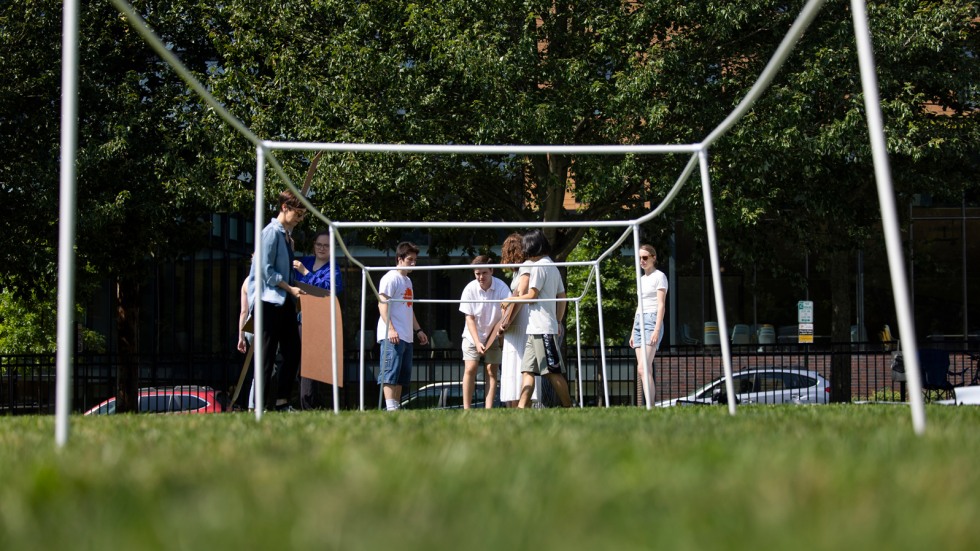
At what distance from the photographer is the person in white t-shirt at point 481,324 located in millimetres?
9875

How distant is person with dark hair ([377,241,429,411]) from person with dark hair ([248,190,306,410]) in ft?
5.09

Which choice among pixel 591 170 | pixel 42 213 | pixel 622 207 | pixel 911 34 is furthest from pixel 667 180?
pixel 42 213

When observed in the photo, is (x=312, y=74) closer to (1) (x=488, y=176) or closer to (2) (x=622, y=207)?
(1) (x=488, y=176)

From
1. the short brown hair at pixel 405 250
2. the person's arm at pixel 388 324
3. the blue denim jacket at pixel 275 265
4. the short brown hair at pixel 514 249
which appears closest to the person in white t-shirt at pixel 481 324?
the short brown hair at pixel 514 249

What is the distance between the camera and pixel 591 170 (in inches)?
627

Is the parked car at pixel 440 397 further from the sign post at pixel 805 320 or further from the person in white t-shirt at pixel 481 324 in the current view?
the person in white t-shirt at pixel 481 324

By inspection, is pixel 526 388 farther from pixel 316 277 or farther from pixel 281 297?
pixel 281 297

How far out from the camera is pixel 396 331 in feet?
31.4

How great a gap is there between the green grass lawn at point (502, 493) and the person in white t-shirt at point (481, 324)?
21.1 feet

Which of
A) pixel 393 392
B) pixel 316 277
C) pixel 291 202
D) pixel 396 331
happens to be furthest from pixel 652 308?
pixel 291 202

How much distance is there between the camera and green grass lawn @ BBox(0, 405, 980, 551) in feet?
5.17

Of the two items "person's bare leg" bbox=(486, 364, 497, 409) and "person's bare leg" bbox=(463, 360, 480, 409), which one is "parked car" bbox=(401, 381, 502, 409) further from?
"person's bare leg" bbox=(463, 360, 480, 409)

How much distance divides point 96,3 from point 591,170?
8.70 m

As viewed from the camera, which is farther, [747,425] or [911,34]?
[911,34]
